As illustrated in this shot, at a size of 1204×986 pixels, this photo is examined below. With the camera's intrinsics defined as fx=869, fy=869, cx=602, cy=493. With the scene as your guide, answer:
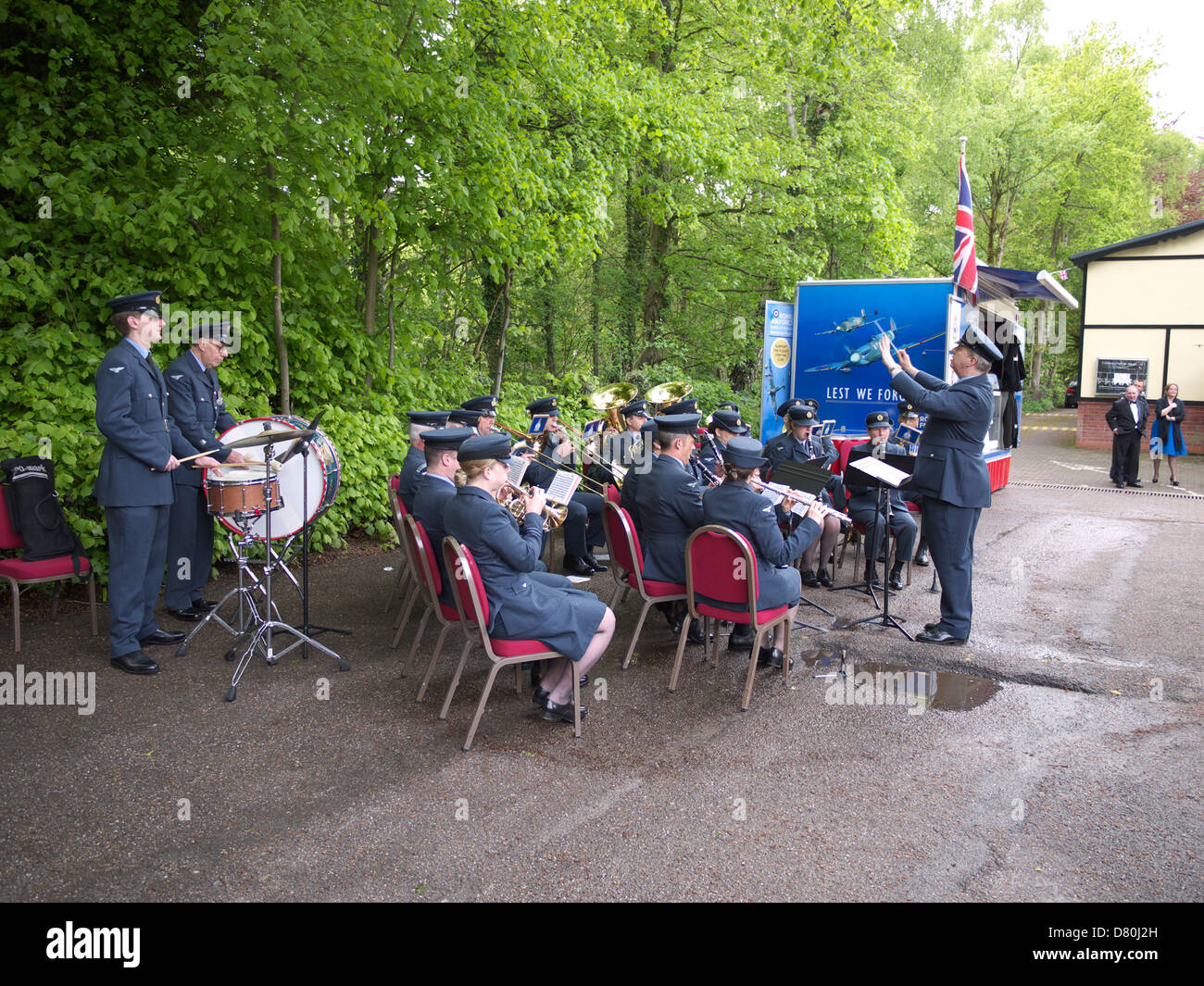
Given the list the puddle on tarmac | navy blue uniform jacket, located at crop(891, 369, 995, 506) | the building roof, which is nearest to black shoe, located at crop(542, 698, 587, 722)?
the puddle on tarmac

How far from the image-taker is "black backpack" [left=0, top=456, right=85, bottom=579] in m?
6.16

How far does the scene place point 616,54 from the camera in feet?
49.7

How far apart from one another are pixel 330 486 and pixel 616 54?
1159 cm

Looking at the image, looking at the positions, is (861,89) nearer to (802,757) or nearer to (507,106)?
(507,106)

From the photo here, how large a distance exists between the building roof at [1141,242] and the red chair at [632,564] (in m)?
19.8

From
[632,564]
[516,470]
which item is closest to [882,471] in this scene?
[632,564]

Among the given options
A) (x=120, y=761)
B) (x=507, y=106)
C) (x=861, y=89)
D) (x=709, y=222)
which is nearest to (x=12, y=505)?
(x=120, y=761)

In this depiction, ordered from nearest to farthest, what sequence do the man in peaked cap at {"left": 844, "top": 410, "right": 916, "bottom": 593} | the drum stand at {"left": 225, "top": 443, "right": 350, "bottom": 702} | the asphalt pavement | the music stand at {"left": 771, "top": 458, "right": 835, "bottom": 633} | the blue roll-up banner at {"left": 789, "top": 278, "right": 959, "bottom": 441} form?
the asphalt pavement
the drum stand at {"left": 225, "top": 443, "right": 350, "bottom": 702}
the music stand at {"left": 771, "top": 458, "right": 835, "bottom": 633}
the man in peaked cap at {"left": 844, "top": 410, "right": 916, "bottom": 593}
the blue roll-up banner at {"left": 789, "top": 278, "right": 959, "bottom": 441}

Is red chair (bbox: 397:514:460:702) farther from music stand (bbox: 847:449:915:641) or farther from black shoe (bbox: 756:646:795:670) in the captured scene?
music stand (bbox: 847:449:915:641)

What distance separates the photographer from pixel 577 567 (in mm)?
8703

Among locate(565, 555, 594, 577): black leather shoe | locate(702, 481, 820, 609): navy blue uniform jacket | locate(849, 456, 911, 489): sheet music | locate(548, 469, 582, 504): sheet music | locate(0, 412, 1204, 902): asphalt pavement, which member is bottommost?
locate(0, 412, 1204, 902): asphalt pavement

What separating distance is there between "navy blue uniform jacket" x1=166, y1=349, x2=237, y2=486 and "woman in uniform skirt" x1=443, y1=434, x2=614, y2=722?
9.22ft

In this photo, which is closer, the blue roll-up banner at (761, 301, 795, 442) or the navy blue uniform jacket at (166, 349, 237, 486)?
the navy blue uniform jacket at (166, 349, 237, 486)

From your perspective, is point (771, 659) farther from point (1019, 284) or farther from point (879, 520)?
point (1019, 284)
